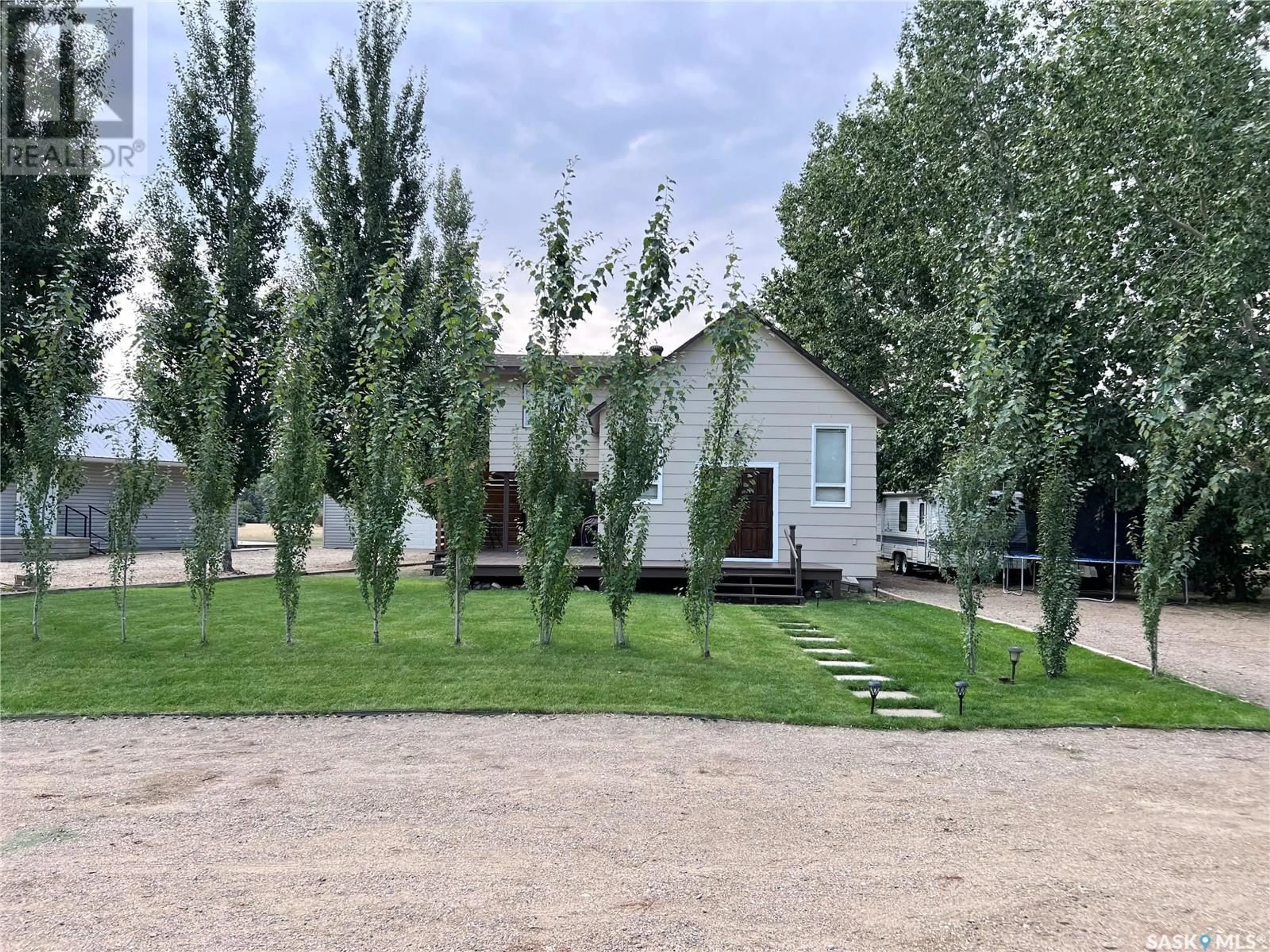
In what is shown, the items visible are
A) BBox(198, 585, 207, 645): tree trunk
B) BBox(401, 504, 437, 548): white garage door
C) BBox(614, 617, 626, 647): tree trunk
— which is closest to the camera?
BBox(198, 585, 207, 645): tree trunk

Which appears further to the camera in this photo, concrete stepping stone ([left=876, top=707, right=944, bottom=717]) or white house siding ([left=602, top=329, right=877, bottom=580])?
white house siding ([left=602, top=329, right=877, bottom=580])

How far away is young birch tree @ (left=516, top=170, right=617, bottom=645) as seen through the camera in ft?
28.6

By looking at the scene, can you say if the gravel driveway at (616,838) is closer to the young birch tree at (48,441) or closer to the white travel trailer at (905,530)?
the young birch tree at (48,441)

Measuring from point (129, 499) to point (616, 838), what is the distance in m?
7.82

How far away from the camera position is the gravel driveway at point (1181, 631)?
8.96 meters

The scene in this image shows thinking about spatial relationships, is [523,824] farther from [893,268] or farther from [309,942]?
[893,268]

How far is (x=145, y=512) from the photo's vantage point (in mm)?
21875

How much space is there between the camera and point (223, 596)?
43.1 feet

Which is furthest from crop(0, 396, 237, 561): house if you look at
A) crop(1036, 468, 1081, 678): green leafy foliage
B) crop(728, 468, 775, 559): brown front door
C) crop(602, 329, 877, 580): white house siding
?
crop(1036, 468, 1081, 678): green leafy foliage

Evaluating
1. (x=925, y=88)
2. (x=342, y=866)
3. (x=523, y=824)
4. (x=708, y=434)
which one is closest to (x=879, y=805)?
(x=523, y=824)

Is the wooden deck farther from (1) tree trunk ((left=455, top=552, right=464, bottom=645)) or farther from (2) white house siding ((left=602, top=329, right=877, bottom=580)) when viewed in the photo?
(1) tree trunk ((left=455, top=552, right=464, bottom=645))

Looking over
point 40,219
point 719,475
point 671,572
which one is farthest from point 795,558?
point 40,219

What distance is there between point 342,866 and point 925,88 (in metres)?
20.6

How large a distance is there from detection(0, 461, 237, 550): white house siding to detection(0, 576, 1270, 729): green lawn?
45.2 ft
